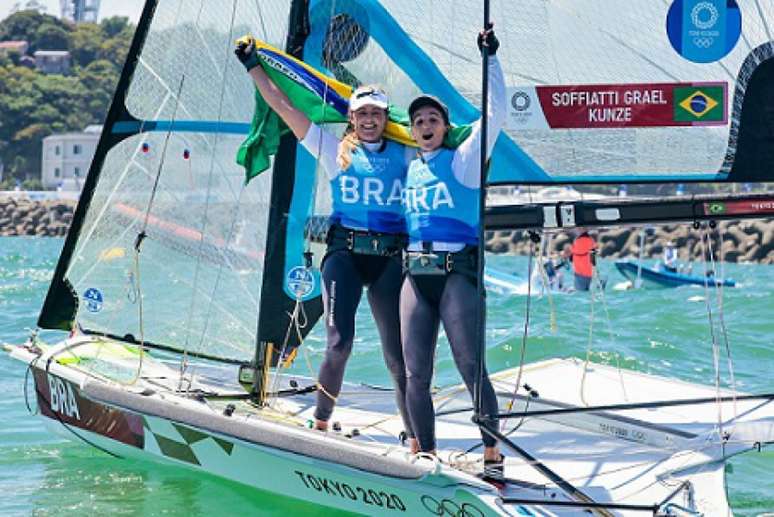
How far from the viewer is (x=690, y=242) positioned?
41406 millimetres

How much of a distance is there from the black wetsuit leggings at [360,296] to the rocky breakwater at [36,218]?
52011 mm

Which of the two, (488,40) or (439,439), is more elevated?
(488,40)

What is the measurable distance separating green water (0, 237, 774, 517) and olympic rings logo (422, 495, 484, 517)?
0.72 meters

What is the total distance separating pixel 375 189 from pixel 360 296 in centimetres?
43

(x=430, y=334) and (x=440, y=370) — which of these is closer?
(x=430, y=334)

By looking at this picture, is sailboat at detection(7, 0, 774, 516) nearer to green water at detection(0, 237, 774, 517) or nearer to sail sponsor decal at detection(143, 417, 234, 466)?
sail sponsor decal at detection(143, 417, 234, 466)

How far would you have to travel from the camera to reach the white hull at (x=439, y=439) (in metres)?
4.51

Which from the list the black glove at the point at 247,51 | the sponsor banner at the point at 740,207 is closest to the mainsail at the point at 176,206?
the black glove at the point at 247,51

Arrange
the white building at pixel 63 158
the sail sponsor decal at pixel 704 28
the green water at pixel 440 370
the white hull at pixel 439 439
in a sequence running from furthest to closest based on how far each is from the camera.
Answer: the white building at pixel 63 158, the green water at pixel 440 370, the sail sponsor decal at pixel 704 28, the white hull at pixel 439 439

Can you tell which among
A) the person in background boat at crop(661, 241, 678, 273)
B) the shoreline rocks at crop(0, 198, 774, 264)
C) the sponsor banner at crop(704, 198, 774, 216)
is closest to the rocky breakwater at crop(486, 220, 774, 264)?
the shoreline rocks at crop(0, 198, 774, 264)

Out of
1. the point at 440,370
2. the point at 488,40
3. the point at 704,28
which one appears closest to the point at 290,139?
the point at 488,40

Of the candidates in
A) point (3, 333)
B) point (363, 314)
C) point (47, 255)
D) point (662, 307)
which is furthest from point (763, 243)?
point (3, 333)

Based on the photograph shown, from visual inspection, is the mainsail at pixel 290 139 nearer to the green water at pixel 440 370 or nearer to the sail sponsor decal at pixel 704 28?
the sail sponsor decal at pixel 704 28

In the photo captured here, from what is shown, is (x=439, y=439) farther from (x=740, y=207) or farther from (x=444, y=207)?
(x=740, y=207)
